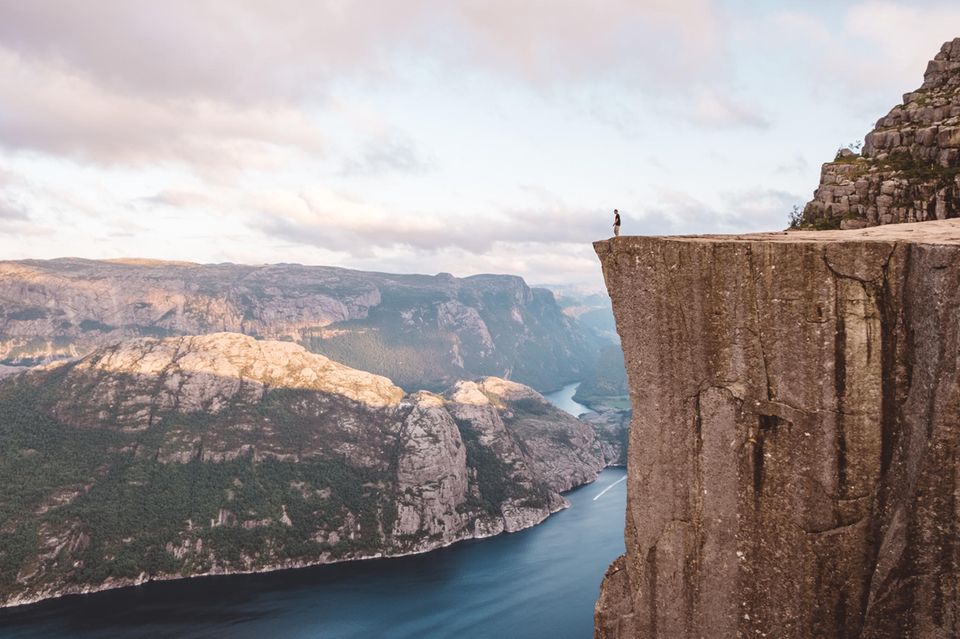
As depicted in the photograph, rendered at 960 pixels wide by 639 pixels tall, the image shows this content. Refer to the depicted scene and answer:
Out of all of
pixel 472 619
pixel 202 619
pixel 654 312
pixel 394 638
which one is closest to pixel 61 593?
pixel 202 619

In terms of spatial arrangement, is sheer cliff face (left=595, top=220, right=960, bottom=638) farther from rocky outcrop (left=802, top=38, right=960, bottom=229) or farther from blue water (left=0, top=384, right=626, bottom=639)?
blue water (left=0, top=384, right=626, bottom=639)

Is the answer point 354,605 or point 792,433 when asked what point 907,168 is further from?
point 354,605

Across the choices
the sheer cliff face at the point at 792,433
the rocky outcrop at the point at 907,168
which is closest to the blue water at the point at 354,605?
the rocky outcrop at the point at 907,168

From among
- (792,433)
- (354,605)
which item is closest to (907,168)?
(792,433)

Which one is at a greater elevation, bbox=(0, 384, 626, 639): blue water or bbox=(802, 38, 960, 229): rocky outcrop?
bbox=(802, 38, 960, 229): rocky outcrop

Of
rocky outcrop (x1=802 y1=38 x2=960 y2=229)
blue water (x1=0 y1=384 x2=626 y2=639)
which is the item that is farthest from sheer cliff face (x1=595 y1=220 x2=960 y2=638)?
blue water (x1=0 y1=384 x2=626 y2=639)

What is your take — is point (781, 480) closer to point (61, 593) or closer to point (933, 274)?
point (933, 274)
